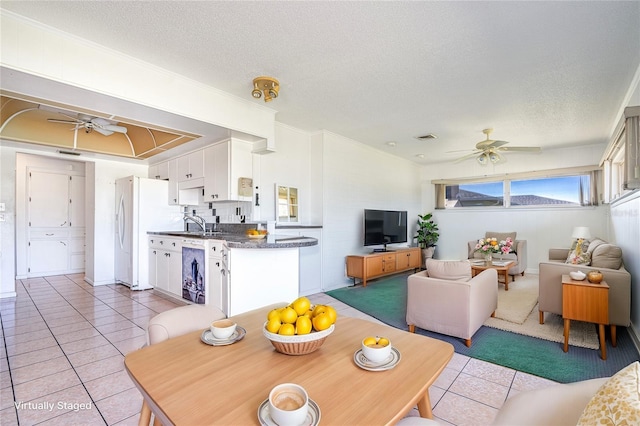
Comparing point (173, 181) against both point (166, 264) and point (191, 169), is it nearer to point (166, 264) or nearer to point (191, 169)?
point (191, 169)

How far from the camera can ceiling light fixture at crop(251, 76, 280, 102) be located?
10.2 ft

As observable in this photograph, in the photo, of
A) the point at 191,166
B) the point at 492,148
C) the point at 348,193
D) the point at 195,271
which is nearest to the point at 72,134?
the point at 191,166

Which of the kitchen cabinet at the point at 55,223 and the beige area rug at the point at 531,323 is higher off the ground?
the kitchen cabinet at the point at 55,223

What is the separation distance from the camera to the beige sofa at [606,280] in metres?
2.69

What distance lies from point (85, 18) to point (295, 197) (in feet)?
11.0

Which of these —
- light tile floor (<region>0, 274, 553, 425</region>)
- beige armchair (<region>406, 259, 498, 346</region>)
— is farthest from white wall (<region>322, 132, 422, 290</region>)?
beige armchair (<region>406, 259, 498, 346</region>)

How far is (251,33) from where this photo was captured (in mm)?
2426

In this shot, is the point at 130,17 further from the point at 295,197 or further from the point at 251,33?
the point at 295,197

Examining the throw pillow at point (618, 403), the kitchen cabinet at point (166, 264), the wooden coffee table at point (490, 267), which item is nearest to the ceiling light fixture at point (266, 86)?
the kitchen cabinet at point (166, 264)

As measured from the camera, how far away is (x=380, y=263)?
18.5ft

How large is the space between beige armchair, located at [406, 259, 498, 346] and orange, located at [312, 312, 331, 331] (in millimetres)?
2070

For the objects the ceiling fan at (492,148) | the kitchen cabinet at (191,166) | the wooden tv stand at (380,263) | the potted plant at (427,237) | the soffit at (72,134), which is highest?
the soffit at (72,134)

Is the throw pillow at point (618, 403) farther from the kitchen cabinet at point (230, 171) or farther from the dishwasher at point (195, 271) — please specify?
the kitchen cabinet at point (230, 171)

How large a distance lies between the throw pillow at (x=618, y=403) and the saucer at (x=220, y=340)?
1098 mm
